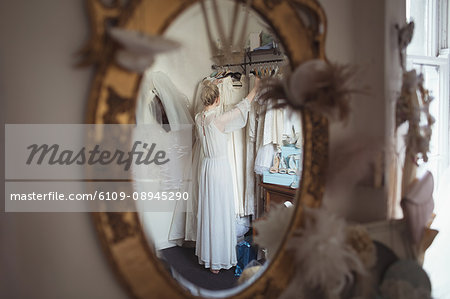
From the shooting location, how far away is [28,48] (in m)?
0.76

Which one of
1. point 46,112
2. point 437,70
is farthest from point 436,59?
point 46,112

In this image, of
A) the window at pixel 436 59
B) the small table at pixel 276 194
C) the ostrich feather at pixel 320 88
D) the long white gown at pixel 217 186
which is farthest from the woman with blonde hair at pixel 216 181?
the window at pixel 436 59

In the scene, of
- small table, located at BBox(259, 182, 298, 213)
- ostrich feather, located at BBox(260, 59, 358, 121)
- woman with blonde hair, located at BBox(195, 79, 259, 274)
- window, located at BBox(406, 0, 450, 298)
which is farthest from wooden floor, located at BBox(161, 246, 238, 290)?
window, located at BBox(406, 0, 450, 298)

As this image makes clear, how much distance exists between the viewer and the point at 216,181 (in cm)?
190

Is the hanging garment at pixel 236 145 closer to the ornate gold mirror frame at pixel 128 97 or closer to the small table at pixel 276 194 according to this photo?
the small table at pixel 276 194

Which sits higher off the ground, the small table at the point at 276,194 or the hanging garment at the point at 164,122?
the hanging garment at the point at 164,122

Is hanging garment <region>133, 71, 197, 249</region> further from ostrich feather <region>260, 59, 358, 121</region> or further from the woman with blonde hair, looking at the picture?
ostrich feather <region>260, 59, 358, 121</region>

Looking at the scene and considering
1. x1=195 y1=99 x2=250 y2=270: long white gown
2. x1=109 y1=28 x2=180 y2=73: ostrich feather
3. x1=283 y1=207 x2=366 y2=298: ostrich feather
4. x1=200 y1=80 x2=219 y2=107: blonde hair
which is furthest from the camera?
x1=195 y1=99 x2=250 y2=270: long white gown

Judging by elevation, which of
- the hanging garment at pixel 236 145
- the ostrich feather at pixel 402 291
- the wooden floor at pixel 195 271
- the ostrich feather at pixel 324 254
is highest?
the hanging garment at pixel 236 145

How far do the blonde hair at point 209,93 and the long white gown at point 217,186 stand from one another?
0.24 ft

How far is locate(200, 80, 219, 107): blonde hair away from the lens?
1.68m

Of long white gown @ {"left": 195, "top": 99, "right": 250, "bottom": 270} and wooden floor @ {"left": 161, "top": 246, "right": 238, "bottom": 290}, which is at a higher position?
long white gown @ {"left": 195, "top": 99, "right": 250, "bottom": 270}

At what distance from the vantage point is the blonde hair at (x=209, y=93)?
1.68m

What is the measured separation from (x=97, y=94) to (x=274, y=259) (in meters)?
0.75
